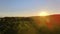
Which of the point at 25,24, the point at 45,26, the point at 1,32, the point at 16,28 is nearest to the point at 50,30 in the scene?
the point at 45,26

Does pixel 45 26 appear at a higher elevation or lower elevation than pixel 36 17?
lower

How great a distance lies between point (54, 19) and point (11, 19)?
10.4 feet

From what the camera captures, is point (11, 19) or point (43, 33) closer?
point (43, 33)

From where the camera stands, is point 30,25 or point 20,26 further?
point 30,25

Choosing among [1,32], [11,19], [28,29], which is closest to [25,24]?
[28,29]

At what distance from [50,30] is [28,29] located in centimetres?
151

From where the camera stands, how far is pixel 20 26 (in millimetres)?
8672

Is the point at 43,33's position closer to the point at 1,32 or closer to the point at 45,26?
the point at 45,26

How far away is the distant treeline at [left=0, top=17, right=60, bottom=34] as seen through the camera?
27.4 feet

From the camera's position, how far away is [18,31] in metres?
8.33

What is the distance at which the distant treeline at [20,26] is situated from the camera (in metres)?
8.34

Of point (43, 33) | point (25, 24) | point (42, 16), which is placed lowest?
point (43, 33)

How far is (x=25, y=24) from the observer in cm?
Answer: 873

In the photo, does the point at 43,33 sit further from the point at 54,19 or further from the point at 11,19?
the point at 11,19
